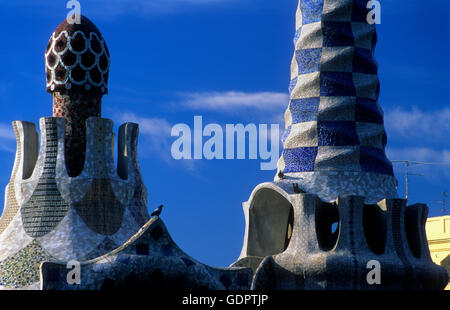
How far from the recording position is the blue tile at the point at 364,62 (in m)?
18.9

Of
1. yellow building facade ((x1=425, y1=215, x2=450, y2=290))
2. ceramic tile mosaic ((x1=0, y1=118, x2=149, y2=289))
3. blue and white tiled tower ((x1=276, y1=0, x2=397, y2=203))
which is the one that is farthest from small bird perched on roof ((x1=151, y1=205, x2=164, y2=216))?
yellow building facade ((x1=425, y1=215, x2=450, y2=290))

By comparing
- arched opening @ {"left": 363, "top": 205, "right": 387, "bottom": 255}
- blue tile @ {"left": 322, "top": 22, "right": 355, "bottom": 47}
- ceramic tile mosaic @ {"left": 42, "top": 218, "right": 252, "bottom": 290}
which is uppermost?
blue tile @ {"left": 322, "top": 22, "right": 355, "bottom": 47}

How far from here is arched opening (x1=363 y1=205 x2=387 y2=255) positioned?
17734 mm

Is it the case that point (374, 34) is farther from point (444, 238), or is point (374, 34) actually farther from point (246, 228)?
point (444, 238)

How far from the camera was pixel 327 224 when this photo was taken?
18.7 m

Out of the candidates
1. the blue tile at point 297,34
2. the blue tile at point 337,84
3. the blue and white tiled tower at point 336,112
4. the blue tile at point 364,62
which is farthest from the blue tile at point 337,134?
the blue tile at point 297,34

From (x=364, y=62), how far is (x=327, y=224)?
129 inches

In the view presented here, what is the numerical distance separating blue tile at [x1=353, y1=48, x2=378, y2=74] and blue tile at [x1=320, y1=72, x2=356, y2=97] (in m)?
0.24

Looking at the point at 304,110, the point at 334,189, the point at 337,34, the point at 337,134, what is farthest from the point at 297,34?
the point at 334,189

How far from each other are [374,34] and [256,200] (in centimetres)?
409

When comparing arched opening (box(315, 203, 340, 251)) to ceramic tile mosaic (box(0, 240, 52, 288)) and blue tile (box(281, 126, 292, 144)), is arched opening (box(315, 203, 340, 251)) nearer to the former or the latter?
blue tile (box(281, 126, 292, 144))

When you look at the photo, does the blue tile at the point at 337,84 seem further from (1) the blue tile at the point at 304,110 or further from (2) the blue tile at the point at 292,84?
(2) the blue tile at the point at 292,84

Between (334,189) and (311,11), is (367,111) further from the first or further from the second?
→ (311,11)

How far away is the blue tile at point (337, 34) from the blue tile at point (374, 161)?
6.99ft
